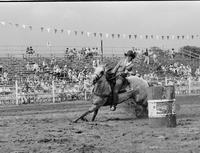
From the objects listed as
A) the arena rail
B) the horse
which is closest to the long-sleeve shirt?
the horse

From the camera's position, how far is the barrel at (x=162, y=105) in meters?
10.6

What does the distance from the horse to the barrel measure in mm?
2212

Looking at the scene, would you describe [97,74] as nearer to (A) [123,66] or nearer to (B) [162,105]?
(A) [123,66]

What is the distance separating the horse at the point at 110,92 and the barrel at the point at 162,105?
2.21 meters

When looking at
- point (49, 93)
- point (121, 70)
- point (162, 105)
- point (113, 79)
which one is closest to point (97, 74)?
point (113, 79)

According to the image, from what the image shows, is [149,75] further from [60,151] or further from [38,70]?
[60,151]

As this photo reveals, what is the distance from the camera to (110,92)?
13.0m

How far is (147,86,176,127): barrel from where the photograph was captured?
10609 mm

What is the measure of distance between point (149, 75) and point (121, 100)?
16832 millimetres

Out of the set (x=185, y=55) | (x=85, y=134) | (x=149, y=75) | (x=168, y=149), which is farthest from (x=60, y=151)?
(x=185, y=55)

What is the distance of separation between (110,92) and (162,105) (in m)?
2.54

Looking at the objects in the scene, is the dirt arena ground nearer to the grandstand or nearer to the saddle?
the saddle

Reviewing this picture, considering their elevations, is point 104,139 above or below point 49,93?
above

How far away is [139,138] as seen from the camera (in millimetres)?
8719
